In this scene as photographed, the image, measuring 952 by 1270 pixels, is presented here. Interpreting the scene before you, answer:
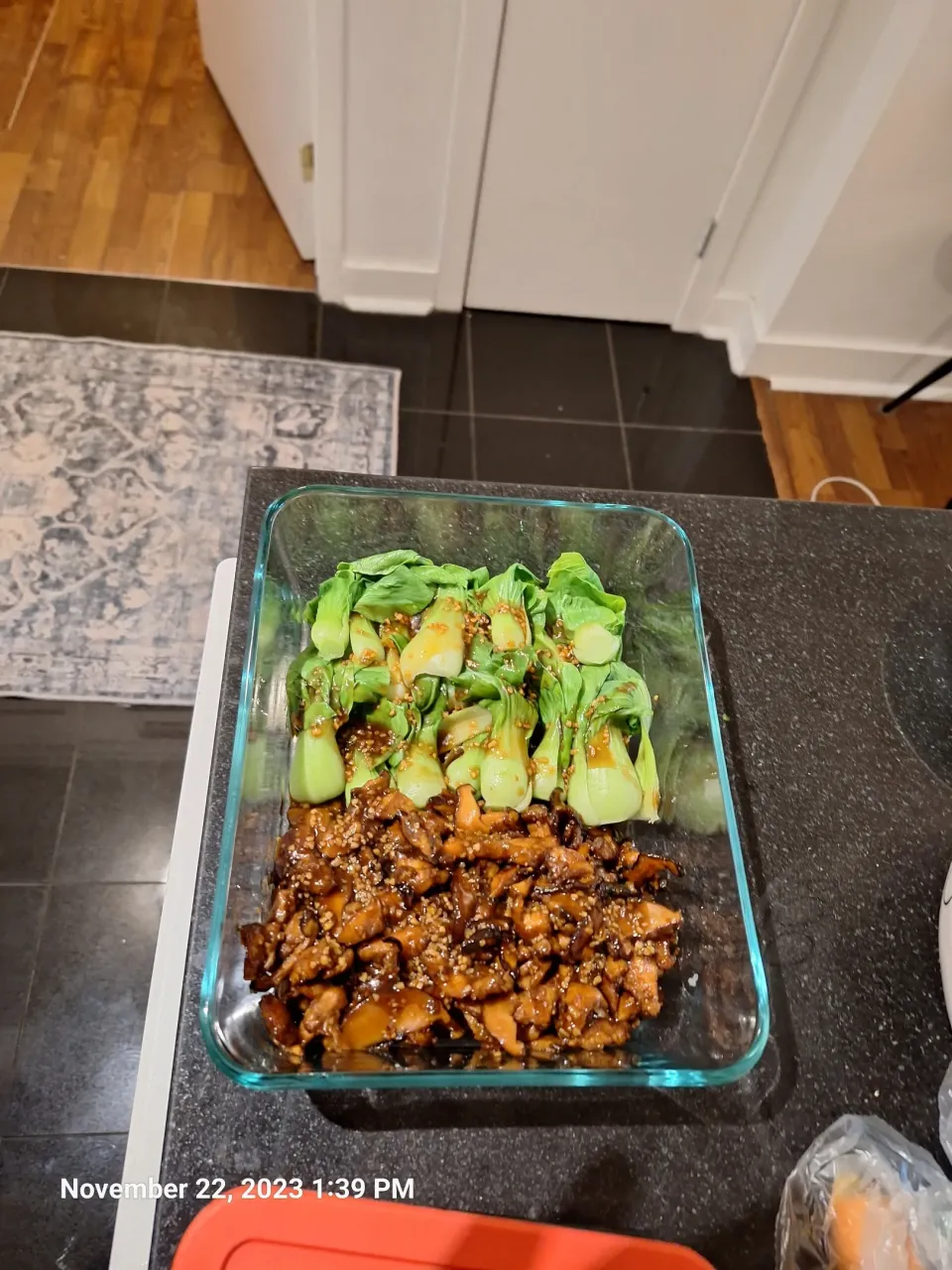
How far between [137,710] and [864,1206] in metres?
1.32

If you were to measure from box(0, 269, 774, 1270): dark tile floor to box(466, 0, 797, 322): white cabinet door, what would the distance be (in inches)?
5.3

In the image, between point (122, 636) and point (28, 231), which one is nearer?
point (122, 636)

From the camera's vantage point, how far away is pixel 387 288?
2092 millimetres

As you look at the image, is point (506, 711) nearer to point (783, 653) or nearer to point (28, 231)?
point (783, 653)

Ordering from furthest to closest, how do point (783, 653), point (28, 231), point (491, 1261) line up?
point (28, 231) → point (783, 653) → point (491, 1261)

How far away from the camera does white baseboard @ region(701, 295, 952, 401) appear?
6.84ft

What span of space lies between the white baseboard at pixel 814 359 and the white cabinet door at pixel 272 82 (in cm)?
102

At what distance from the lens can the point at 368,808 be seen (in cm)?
68

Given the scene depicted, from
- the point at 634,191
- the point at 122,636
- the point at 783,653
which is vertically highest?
the point at 783,653

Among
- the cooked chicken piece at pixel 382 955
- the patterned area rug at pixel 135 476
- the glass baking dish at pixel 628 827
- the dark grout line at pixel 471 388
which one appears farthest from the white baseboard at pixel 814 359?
the cooked chicken piece at pixel 382 955

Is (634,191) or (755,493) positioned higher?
(634,191)

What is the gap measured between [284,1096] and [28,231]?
2.20 m

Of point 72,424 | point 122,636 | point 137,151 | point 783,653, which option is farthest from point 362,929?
point 137,151

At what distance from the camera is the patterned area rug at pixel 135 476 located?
1.61 m
